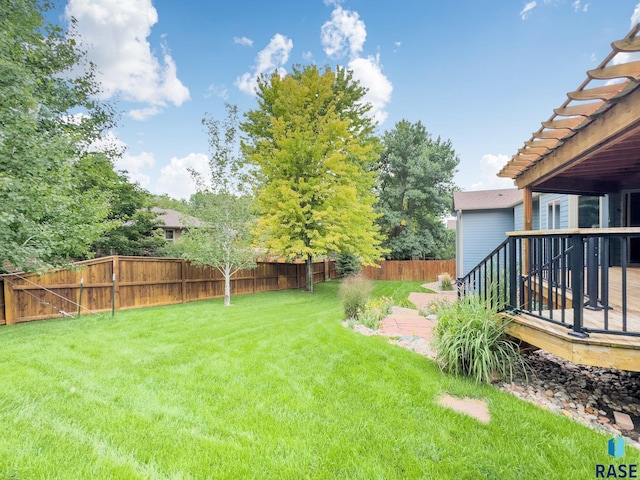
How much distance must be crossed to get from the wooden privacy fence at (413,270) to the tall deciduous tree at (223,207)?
11545mm

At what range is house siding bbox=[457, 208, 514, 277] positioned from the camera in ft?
45.7

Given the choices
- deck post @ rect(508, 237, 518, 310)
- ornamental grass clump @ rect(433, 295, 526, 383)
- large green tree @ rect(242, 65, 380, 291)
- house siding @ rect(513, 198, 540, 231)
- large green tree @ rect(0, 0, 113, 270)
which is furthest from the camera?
large green tree @ rect(242, 65, 380, 291)

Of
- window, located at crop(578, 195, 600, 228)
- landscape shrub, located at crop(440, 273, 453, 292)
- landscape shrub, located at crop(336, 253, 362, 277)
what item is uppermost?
window, located at crop(578, 195, 600, 228)

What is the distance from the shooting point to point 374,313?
677cm

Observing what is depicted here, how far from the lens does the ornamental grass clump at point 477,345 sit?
11.4 ft

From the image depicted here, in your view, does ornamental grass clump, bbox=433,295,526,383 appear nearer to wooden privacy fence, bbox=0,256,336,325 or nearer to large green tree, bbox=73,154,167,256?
wooden privacy fence, bbox=0,256,336,325

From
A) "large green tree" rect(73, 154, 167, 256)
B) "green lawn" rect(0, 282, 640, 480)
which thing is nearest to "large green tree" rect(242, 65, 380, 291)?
"large green tree" rect(73, 154, 167, 256)

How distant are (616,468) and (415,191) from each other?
2087cm

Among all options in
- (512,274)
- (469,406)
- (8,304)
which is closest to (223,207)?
(8,304)

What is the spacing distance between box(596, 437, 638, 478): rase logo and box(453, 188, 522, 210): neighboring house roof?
1225cm

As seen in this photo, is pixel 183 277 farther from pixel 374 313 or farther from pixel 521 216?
pixel 521 216

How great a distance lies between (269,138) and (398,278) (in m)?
12.8

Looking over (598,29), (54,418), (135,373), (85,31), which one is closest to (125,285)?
(135,373)

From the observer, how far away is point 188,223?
10438 millimetres
